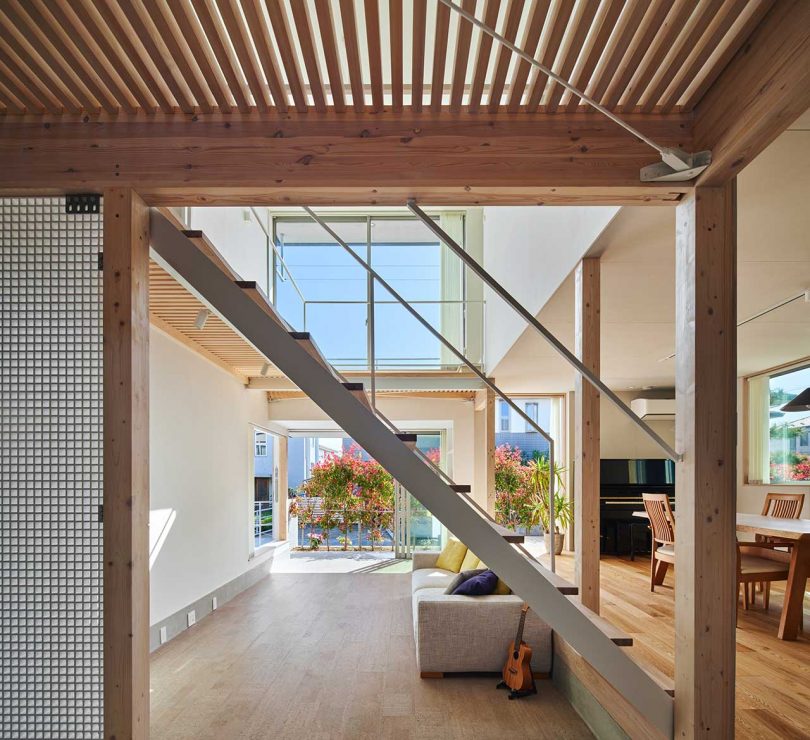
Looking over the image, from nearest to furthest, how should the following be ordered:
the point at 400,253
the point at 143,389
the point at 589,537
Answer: the point at 143,389 → the point at 589,537 → the point at 400,253

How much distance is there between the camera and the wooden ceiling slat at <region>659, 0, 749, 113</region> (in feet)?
6.99

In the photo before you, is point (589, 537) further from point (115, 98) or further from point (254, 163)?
point (115, 98)

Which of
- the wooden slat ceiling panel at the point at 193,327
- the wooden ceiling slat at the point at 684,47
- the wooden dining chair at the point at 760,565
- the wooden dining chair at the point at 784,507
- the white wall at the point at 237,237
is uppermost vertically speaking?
the white wall at the point at 237,237

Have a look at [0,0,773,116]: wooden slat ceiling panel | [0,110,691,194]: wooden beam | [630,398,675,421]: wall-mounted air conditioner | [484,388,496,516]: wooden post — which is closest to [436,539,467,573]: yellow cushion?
[484,388,496,516]: wooden post

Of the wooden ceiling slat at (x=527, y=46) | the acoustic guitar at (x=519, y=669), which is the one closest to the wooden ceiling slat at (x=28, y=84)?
the wooden ceiling slat at (x=527, y=46)

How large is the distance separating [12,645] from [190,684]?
1.91 m

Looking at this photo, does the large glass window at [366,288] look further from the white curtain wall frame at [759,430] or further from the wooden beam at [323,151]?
the wooden beam at [323,151]

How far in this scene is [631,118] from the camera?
2.87m

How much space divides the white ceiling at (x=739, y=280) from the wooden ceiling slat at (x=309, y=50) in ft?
4.63

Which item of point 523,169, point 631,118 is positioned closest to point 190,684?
point 523,169

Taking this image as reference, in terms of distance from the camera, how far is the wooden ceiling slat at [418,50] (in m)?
2.19

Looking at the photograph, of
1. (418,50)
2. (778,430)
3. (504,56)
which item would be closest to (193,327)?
(418,50)

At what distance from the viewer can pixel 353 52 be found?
242 centimetres

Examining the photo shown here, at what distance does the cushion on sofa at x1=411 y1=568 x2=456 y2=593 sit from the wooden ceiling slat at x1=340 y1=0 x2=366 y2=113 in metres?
4.28
